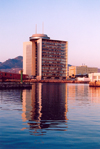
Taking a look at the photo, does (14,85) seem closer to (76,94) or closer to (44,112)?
(76,94)

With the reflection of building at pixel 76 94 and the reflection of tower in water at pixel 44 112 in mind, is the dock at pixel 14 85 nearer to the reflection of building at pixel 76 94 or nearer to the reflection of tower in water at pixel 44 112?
the reflection of building at pixel 76 94

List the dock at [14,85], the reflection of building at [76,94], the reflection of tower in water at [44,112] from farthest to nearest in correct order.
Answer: the dock at [14,85] → the reflection of building at [76,94] → the reflection of tower in water at [44,112]

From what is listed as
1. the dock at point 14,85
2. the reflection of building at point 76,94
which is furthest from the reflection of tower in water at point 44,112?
the dock at point 14,85

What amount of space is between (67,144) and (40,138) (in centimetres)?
243

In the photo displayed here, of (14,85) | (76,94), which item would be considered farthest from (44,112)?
(14,85)

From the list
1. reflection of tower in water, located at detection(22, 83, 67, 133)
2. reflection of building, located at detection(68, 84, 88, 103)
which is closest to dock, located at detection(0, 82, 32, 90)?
reflection of building, located at detection(68, 84, 88, 103)

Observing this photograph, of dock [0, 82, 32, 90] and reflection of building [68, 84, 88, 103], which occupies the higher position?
dock [0, 82, 32, 90]

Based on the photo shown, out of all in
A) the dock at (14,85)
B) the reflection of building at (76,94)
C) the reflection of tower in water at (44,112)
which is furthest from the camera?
the dock at (14,85)

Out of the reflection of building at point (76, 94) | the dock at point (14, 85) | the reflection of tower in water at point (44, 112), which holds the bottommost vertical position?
the reflection of building at point (76, 94)

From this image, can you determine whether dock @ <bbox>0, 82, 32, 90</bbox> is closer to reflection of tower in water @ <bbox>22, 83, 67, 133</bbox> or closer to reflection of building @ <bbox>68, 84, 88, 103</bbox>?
reflection of building @ <bbox>68, 84, 88, 103</bbox>

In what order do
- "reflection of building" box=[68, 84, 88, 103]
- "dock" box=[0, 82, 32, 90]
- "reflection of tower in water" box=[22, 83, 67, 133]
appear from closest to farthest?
"reflection of tower in water" box=[22, 83, 67, 133] < "reflection of building" box=[68, 84, 88, 103] < "dock" box=[0, 82, 32, 90]

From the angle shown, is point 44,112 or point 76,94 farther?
point 76,94

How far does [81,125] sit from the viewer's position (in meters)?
21.3

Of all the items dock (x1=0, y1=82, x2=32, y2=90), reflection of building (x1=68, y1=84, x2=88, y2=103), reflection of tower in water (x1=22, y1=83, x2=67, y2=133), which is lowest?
reflection of building (x1=68, y1=84, x2=88, y2=103)
